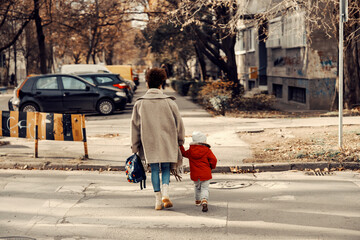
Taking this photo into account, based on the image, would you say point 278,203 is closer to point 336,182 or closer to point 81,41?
point 336,182

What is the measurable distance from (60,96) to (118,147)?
347 inches

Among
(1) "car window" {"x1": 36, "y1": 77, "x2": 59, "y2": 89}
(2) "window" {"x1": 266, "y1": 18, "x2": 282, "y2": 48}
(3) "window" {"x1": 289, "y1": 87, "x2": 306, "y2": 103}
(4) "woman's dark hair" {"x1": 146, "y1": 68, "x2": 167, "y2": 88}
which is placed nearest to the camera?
(4) "woman's dark hair" {"x1": 146, "y1": 68, "x2": 167, "y2": 88}

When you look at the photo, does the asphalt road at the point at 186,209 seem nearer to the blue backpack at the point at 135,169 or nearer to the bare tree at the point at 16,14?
the blue backpack at the point at 135,169

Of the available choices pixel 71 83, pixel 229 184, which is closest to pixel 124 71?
pixel 71 83

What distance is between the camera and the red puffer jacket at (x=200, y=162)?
6.18 m

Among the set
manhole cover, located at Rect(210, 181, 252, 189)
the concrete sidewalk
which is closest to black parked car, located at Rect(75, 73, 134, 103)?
the concrete sidewalk

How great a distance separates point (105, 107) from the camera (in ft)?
67.4

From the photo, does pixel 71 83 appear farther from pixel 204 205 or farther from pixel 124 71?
pixel 204 205

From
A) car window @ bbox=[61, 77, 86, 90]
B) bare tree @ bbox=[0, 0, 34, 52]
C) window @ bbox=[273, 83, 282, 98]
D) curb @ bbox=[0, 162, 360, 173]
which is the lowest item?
curb @ bbox=[0, 162, 360, 173]

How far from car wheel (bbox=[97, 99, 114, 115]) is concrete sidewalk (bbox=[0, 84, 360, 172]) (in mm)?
2604

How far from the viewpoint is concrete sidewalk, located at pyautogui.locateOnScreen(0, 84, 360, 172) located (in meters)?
9.59

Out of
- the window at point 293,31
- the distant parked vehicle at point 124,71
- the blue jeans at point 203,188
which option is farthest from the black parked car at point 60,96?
the blue jeans at point 203,188

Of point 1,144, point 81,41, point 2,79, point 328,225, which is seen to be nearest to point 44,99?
point 1,144

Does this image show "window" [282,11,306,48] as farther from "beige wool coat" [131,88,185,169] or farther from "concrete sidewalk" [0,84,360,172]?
"beige wool coat" [131,88,185,169]
